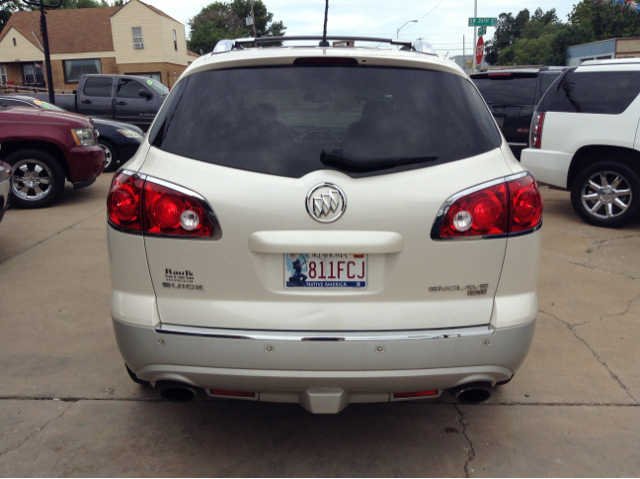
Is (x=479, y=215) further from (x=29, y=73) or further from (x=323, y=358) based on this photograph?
(x=29, y=73)

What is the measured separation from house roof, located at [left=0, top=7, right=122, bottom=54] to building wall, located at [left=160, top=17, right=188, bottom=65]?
4.33 m

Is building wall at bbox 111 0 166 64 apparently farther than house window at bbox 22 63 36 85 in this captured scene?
No

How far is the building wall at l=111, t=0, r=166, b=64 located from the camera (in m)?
45.5

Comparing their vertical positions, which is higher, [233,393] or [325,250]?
[325,250]

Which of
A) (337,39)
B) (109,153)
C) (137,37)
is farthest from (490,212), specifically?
(137,37)

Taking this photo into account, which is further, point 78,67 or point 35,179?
point 78,67

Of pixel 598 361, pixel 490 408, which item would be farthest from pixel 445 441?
pixel 598 361

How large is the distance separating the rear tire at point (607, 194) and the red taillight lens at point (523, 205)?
549cm

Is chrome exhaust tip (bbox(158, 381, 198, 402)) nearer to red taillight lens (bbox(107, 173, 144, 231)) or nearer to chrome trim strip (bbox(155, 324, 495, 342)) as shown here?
chrome trim strip (bbox(155, 324, 495, 342))

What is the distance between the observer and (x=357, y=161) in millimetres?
2455

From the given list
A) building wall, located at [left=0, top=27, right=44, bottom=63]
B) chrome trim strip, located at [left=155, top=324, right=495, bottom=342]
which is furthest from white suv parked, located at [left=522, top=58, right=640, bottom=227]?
building wall, located at [left=0, top=27, right=44, bottom=63]

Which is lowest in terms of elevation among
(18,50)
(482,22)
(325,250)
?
(325,250)

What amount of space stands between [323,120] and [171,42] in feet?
159

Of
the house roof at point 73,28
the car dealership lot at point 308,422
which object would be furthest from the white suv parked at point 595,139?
the house roof at point 73,28
